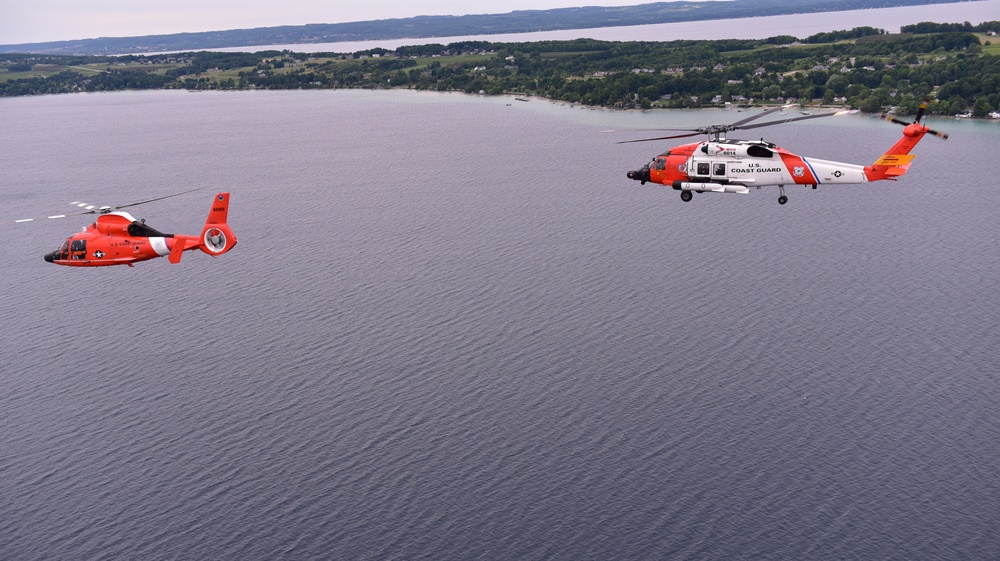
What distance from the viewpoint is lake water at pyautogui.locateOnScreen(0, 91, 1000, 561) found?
80562mm

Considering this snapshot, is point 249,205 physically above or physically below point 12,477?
above

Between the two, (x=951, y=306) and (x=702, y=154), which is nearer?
(x=702, y=154)

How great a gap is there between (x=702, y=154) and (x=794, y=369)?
3788cm

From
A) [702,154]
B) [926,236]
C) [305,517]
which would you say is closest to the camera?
[702,154]

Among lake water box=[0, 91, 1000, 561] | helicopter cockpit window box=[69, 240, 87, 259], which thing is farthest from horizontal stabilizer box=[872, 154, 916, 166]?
helicopter cockpit window box=[69, 240, 87, 259]

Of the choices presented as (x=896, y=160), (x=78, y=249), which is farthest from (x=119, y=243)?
(x=896, y=160)

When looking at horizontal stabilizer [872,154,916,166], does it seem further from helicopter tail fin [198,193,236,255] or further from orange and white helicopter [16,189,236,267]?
orange and white helicopter [16,189,236,267]

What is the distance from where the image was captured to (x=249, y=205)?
179 m

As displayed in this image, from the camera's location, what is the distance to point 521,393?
98938mm

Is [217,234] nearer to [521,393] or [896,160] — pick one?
[521,393]

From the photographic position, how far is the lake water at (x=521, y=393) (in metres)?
80.6

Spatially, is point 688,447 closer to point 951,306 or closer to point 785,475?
point 785,475

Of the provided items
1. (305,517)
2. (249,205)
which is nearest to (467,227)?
(249,205)

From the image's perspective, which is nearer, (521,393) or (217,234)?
(217,234)
